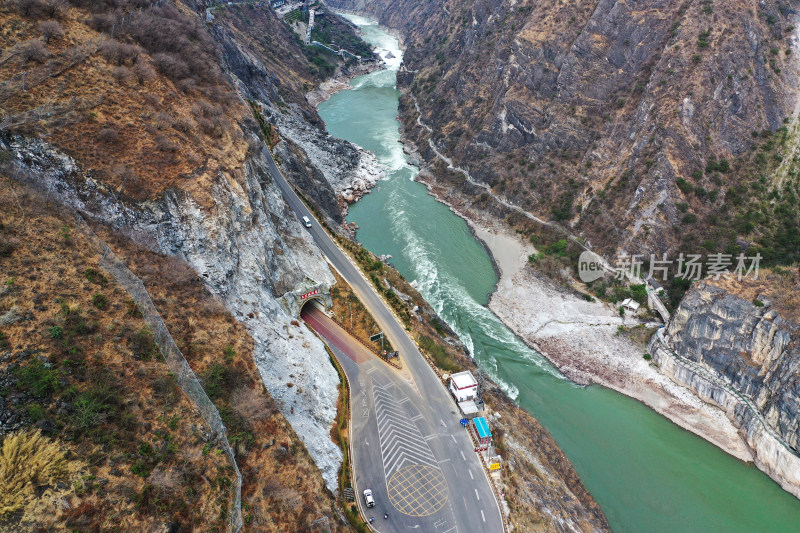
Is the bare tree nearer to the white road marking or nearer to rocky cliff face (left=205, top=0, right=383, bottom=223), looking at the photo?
rocky cliff face (left=205, top=0, right=383, bottom=223)

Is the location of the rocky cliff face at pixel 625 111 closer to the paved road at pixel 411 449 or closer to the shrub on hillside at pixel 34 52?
the paved road at pixel 411 449

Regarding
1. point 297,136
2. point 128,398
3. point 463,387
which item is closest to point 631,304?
point 463,387

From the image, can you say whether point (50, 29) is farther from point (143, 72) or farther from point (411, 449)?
point (411, 449)

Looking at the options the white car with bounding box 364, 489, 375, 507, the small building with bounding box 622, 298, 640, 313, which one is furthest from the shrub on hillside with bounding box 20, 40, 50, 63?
the small building with bounding box 622, 298, 640, 313

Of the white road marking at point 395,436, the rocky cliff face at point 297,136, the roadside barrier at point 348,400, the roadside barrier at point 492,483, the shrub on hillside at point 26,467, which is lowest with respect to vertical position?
the rocky cliff face at point 297,136

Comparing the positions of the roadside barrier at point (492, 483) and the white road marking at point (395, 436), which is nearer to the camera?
the roadside barrier at point (492, 483)

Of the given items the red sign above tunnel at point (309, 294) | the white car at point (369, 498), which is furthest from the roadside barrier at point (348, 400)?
the red sign above tunnel at point (309, 294)
